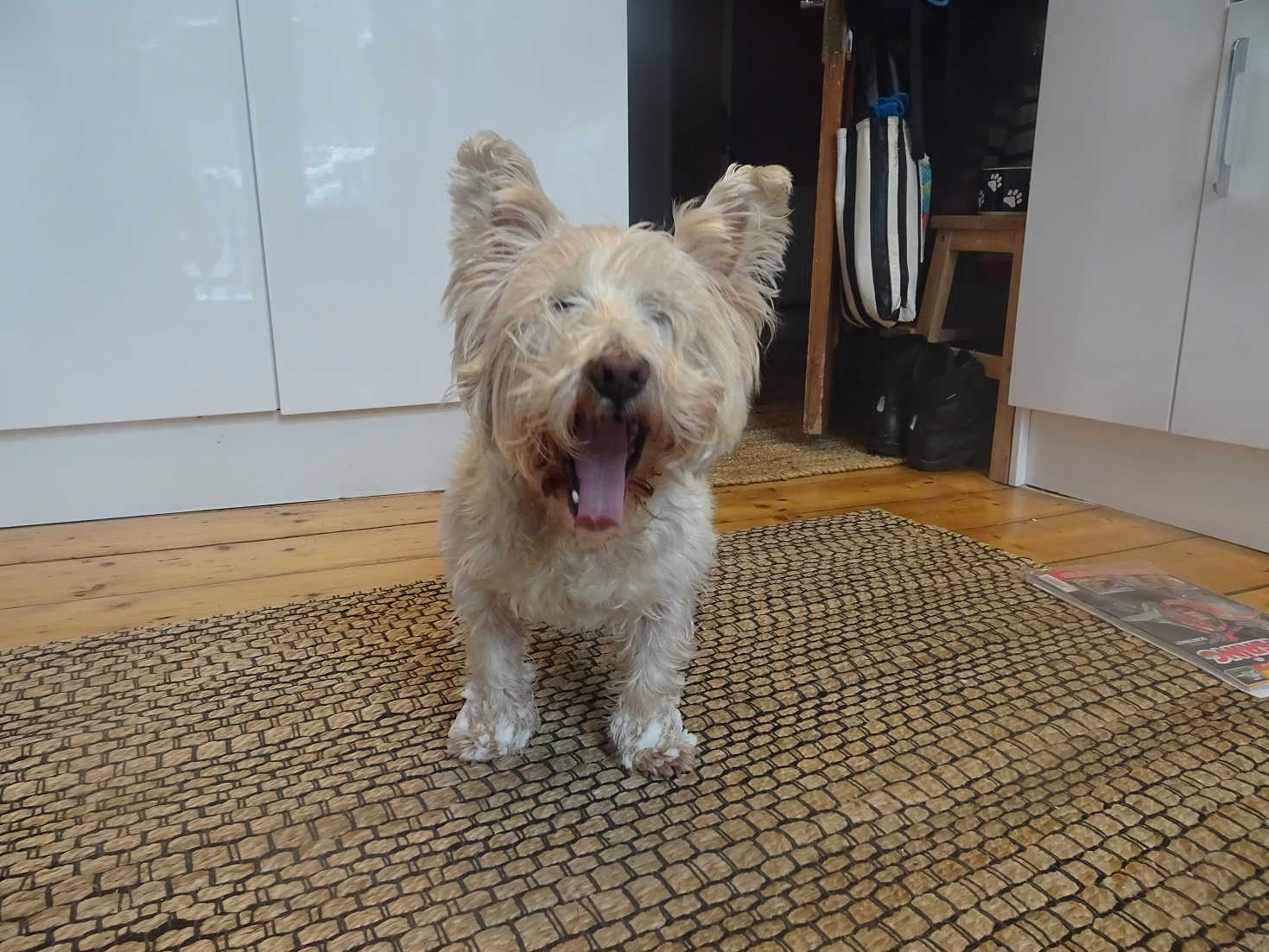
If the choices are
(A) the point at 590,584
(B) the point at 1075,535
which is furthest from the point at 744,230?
(B) the point at 1075,535

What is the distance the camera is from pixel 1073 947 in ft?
2.97

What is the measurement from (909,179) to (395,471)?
5.71 ft

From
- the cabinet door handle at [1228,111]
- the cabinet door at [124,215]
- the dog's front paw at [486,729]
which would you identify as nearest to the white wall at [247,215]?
the cabinet door at [124,215]

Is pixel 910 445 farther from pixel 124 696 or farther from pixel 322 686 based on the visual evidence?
pixel 124 696

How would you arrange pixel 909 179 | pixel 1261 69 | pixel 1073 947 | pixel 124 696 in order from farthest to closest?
pixel 909 179
pixel 1261 69
pixel 124 696
pixel 1073 947

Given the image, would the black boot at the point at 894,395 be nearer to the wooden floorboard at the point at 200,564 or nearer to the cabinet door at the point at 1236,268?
the cabinet door at the point at 1236,268

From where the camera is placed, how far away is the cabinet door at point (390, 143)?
6.84ft

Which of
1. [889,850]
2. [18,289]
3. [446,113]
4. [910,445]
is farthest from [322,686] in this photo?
[910,445]

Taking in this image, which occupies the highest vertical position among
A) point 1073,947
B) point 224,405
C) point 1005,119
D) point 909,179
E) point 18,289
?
point 1005,119

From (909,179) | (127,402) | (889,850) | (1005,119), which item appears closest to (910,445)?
(909,179)

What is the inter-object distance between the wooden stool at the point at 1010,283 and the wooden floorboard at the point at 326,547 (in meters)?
0.17

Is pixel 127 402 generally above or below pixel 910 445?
above

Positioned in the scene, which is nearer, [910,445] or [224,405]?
[224,405]

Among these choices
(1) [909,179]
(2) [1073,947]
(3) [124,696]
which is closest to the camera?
(2) [1073,947]
